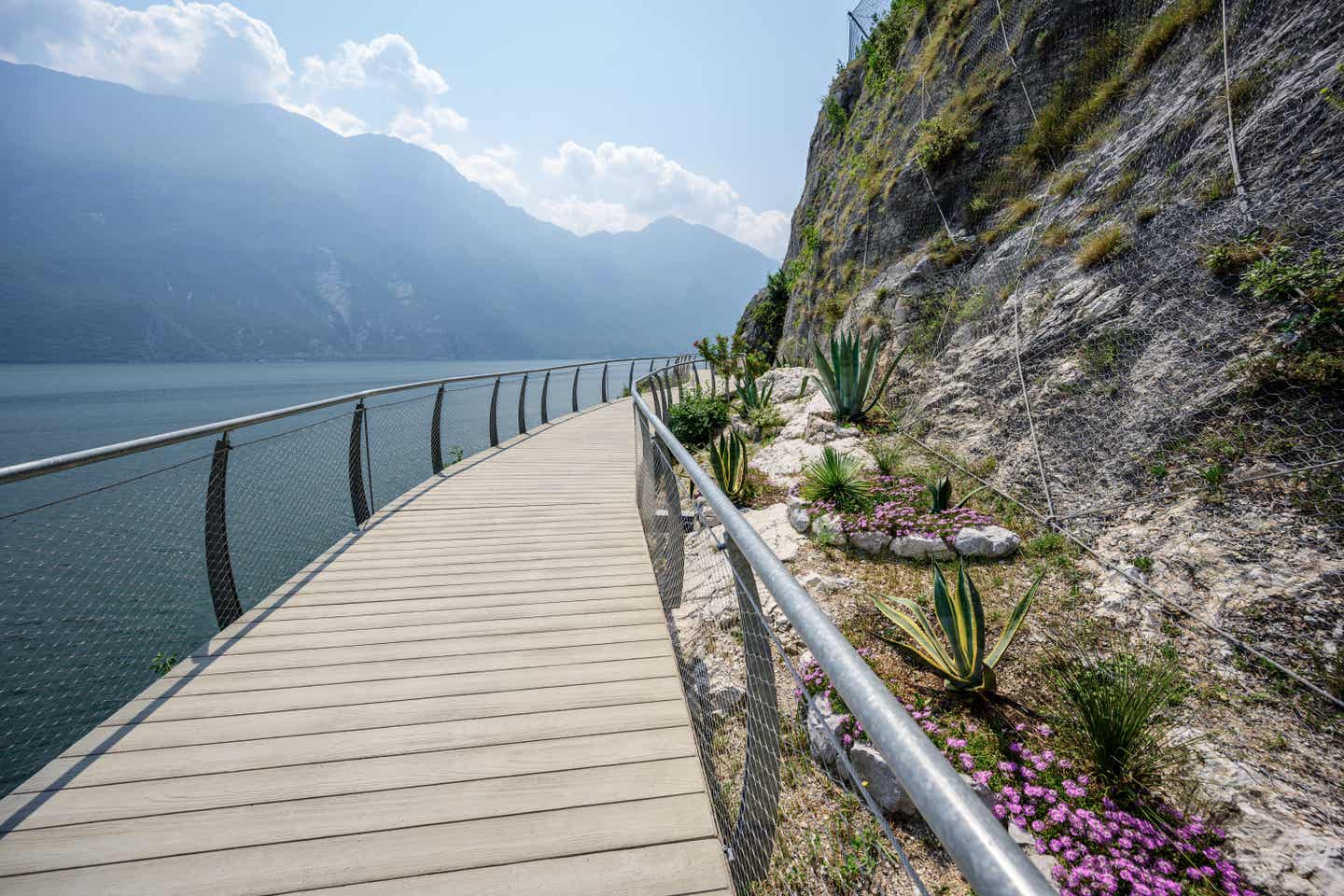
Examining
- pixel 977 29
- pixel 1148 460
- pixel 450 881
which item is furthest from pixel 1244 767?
pixel 977 29

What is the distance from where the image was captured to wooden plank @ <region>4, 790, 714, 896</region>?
1.49m

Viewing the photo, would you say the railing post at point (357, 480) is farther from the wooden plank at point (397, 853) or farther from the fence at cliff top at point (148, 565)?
the wooden plank at point (397, 853)

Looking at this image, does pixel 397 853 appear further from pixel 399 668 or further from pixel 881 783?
pixel 881 783

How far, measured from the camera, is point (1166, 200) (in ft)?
14.3

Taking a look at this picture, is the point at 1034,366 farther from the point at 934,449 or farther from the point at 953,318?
the point at 953,318

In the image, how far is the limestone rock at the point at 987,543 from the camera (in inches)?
145

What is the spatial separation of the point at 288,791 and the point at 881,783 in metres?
2.16

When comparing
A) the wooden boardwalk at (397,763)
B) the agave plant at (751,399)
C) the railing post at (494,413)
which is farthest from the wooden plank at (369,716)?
the agave plant at (751,399)

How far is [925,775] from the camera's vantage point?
64 centimetres

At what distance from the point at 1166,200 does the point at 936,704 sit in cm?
472

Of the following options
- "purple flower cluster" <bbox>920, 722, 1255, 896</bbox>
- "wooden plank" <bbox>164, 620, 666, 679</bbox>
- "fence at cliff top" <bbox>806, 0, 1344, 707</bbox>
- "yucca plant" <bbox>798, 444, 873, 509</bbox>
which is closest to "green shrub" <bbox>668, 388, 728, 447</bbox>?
"fence at cliff top" <bbox>806, 0, 1344, 707</bbox>

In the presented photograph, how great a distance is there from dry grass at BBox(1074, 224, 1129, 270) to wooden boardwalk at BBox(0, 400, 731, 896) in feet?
16.5

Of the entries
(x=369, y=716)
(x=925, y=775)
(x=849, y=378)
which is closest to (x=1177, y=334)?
(x=849, y=378)

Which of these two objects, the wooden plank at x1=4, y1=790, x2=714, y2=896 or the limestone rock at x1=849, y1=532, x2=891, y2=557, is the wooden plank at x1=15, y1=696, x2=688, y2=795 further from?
the limestone rock at x1=849, y1=532, x2=891, y2=557
